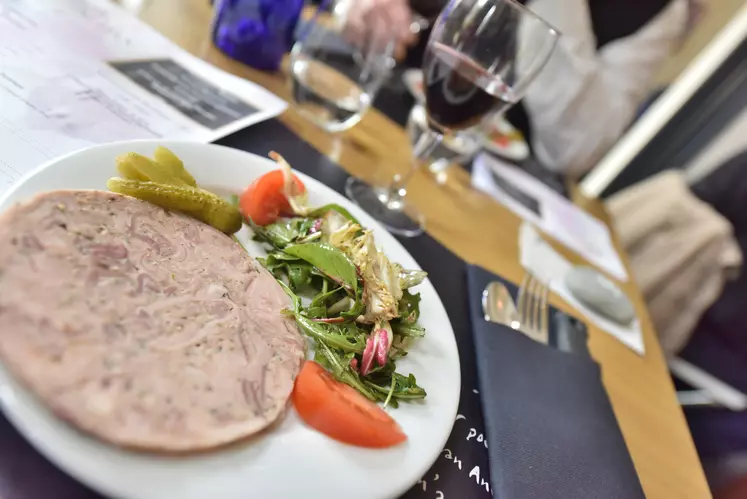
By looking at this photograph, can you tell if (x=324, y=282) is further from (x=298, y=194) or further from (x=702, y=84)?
(x=702, y=84)

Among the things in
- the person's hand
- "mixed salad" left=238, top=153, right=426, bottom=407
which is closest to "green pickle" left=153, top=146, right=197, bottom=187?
"mixed salad" left=238, top=153, right=426, bottom=407

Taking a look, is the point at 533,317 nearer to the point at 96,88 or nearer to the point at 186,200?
the point at 186,200

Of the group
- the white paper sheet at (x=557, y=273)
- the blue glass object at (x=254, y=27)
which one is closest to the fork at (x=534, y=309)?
the white paper sheet at (x=557, y=273)

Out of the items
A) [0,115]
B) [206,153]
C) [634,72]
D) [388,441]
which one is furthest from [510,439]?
[634,72]

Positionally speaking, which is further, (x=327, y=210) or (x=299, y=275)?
(x=327, y=210)

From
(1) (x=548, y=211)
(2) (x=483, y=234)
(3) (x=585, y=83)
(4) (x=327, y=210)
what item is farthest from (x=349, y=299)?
(3) (x=585, y=83)

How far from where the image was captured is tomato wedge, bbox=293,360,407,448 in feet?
1.69

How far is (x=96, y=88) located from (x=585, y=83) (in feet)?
6.96

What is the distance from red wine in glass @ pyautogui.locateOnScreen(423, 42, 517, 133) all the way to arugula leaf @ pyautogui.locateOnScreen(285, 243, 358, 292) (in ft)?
1.65

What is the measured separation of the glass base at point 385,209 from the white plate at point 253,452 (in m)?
0.33

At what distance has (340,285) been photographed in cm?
70

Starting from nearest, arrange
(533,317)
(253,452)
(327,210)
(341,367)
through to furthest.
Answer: (253,452)
(341,367)
(327,210)
(533,317)

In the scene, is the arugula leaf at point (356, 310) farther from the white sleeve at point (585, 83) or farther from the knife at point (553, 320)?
the white sleeve at point (585, 83)

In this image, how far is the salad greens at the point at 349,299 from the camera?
614mm
